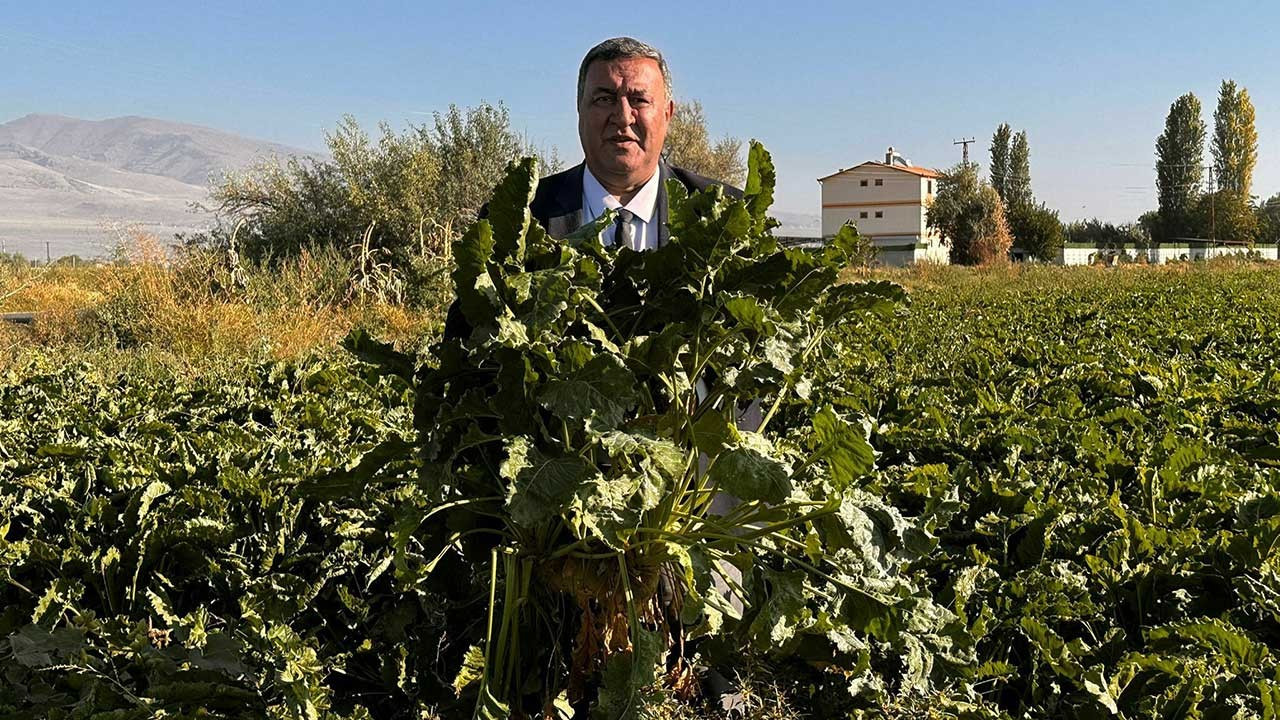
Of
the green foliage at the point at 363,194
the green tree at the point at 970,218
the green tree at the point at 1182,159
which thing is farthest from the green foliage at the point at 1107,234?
the green foliage at the point at 363,194

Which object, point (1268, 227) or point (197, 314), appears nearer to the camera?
point (197, 314)

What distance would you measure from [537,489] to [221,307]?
11.5m

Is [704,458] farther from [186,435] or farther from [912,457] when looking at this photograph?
[186,435]

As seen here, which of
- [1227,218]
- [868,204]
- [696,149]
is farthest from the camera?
[868,204]

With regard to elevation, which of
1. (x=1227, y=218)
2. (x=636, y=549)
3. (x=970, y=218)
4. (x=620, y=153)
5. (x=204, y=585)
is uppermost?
(x=1227, y=218)

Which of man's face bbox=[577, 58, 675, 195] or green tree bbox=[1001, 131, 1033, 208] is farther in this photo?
green tree bbox=[1001, 131, 1033, 208]

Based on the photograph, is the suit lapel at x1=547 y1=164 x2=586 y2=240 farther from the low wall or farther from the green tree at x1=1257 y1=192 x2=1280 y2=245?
the green tree at x1=1257 y1=192 x2=1280 y2=245

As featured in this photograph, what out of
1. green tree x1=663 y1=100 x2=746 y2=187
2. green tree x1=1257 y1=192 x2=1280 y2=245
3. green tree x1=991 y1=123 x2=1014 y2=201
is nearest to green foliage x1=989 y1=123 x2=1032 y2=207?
green tree x1=991 y1=123 x2=1014 y2=201

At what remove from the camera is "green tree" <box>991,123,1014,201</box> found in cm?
7419

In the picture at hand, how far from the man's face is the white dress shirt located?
8cm

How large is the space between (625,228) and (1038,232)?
54085mm

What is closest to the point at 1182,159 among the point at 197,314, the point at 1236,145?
the point at 1236,145

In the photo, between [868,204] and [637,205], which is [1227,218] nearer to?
[868,204]

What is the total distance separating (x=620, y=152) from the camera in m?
2.88
